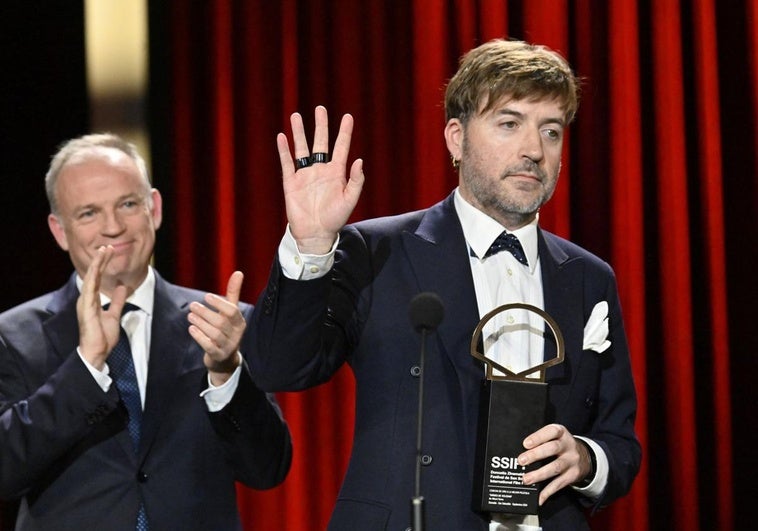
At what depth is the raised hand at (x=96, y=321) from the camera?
7.74 ft

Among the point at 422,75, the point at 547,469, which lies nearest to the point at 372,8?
the point at 422,75

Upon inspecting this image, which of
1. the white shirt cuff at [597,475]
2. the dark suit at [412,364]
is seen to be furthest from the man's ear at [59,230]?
the white shirt cuff at [597,475]

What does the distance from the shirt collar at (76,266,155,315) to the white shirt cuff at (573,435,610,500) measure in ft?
3.73

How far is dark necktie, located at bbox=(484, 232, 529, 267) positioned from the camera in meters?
2.16

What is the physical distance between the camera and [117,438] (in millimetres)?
2463

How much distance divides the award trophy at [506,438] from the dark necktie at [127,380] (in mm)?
937

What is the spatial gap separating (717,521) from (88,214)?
75.6 inches

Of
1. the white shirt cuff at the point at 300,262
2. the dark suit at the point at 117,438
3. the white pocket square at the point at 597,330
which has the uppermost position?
the white shirt cuff at the point at 300,262

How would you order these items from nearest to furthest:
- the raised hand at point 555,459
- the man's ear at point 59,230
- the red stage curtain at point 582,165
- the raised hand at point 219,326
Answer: the raised hand at point 555,459
the raised hand at point 219,326
the man's ear at point 59,230
the red stage curtain at point 582,165

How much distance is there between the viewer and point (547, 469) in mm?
1859

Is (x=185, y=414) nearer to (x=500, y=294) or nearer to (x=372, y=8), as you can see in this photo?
(x=500, y=294)

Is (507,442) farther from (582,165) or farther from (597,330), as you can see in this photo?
(582,165)

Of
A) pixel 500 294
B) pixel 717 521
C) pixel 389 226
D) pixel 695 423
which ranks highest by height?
pixel 389 226

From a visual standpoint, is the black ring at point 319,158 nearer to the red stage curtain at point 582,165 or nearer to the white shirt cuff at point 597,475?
the white shirt cuff at point 597,475
